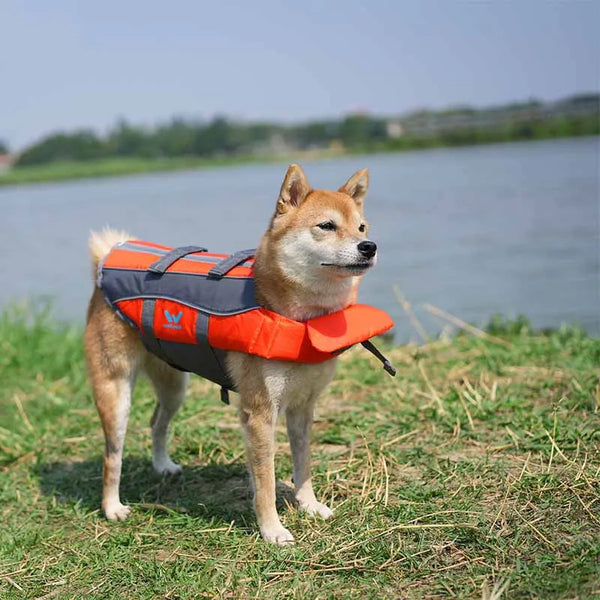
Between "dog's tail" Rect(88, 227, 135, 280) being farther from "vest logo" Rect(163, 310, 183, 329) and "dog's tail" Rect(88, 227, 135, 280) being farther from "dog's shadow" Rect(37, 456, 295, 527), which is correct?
"dog's shadow" Rect(37, 456, 295, 527)

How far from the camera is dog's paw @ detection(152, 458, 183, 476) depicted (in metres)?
5.57

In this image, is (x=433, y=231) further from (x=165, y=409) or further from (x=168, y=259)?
(x=168, y=259)

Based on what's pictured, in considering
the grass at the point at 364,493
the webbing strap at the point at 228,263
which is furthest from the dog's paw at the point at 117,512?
the webbing strap at the point at 228,263

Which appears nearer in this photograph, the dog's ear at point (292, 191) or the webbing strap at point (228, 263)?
the dog's ear at point (292, 191)

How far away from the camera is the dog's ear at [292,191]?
172 inches

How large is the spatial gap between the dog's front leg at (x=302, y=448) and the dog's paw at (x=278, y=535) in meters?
0.33

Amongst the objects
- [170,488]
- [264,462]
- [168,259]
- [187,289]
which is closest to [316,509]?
[264,462]

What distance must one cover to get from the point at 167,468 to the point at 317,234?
7.43 feet

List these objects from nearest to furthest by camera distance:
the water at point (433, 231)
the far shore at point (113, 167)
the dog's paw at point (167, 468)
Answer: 1. the dog's paw at point (167, 468)
2. the water at point (433, 231)
3. the far shore at point (113, 167)

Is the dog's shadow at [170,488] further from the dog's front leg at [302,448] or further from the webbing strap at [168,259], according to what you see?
the webbing strap at [168,259]

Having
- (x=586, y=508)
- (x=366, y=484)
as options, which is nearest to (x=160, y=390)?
(x=366, y=484)

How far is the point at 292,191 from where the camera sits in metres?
4.45

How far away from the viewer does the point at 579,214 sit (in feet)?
48.6

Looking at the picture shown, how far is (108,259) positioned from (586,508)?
126 inches
